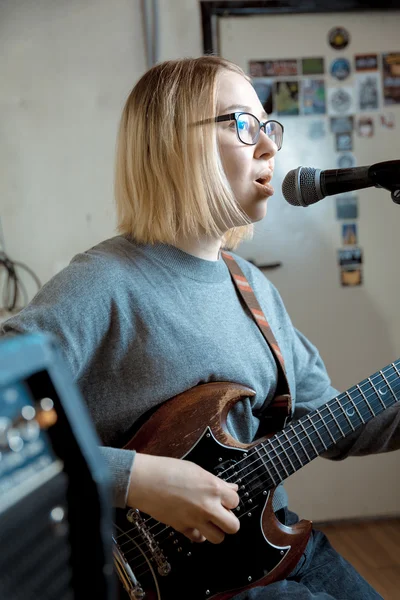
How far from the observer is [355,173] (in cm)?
90

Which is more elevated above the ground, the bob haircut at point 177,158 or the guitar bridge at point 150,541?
the bob haircut at point 177,158

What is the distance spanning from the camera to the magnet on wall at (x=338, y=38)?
2502 mm

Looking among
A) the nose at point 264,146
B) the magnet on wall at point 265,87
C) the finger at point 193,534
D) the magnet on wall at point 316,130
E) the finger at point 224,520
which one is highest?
the magnet on wall at point 265,87

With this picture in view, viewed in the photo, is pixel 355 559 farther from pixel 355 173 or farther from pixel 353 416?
pixel 355 173

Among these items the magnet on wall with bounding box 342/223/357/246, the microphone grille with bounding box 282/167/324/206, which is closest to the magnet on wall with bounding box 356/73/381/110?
the magnet on wall with bounding box 342/223/357/246

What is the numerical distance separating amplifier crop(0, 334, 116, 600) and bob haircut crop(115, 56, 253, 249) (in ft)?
2.66

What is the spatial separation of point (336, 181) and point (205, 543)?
590 millimetres

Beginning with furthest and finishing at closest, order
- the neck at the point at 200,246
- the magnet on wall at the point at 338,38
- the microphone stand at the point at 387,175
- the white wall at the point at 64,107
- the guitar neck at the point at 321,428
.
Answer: the magnet on wall at the point at 338,38 < the white wall at the point at 64,107 < the neck at the point at 200,246 < the guitar neck at the point at 321,428 < the microphone stand at the point at 387,175

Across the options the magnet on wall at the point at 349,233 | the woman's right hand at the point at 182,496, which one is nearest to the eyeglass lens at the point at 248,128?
the woman's right hand at the point at 182,496

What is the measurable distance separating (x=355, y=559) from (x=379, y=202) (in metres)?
1.40

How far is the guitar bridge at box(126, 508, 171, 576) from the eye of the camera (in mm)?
944

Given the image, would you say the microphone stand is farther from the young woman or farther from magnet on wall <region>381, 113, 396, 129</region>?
magnet on wall <region>381, 113, 396, 129</region>

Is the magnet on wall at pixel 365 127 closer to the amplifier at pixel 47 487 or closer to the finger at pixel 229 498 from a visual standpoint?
the finger at pixel 229 498

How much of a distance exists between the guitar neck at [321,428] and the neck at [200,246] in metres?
0.35
